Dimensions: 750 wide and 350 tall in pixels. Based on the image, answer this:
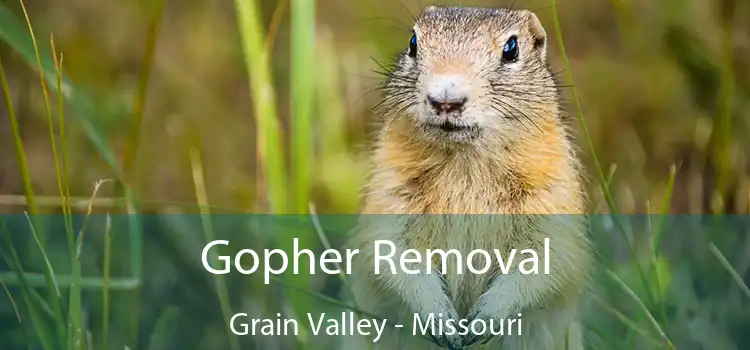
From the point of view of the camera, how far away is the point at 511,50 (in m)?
1.96

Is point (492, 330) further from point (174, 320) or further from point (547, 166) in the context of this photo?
point (174, 320)

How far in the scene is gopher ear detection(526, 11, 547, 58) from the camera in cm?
203

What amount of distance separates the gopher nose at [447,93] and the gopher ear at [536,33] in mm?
323

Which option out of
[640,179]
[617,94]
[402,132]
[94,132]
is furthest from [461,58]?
[617,94]

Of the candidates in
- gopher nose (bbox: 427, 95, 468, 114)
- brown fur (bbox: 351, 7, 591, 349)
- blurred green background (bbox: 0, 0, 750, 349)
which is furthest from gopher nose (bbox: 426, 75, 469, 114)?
blurred green background (bbox: 0, 0, 750, 349)

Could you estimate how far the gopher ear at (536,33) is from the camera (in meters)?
2.03

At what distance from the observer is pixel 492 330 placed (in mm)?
1933

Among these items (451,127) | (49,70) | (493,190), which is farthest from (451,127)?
(49,70)

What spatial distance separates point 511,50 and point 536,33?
12cm

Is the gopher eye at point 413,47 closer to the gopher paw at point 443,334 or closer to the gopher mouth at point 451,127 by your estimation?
the gopher mouth at point 451,127

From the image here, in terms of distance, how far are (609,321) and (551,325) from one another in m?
0.17

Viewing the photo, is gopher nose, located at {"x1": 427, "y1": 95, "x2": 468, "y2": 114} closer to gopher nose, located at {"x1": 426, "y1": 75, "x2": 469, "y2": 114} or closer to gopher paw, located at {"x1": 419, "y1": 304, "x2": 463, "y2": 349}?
gopher nose, located at {"x1": 426, "y1": 75, "x2": 469, "y2": 114}

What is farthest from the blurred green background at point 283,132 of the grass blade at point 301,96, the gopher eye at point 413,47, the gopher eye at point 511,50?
the gopher eye at point 413,47

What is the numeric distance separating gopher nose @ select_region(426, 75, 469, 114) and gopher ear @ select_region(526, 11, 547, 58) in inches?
12.7
